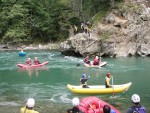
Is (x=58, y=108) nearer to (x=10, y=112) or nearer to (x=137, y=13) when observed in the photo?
(x=10, y=112)

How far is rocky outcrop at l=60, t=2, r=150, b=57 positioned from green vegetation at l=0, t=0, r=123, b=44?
29.8ft

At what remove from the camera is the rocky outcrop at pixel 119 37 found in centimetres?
3925

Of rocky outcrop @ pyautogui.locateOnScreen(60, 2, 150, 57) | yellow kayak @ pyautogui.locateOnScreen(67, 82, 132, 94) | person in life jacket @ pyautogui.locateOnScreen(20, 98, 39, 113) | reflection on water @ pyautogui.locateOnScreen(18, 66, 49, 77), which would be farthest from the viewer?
rocky outcrop @ pyautogui.locateOnScreen(60, 2, 150, 57)

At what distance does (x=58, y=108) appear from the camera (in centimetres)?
1656

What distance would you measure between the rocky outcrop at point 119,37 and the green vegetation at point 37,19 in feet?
29.8

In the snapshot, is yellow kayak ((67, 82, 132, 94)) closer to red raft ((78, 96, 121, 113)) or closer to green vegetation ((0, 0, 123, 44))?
red raft ((78, 96, 121, 113))

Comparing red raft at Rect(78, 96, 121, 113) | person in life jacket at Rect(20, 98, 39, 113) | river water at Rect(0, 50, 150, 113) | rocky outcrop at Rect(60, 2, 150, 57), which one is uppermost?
rocky outcrop at Rect(60, 2, 150, 57)

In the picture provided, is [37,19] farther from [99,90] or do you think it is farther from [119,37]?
[99,90]

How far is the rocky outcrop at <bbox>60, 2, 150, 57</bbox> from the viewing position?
39250mm

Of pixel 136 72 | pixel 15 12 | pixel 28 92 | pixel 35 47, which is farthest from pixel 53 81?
pixel 15 12

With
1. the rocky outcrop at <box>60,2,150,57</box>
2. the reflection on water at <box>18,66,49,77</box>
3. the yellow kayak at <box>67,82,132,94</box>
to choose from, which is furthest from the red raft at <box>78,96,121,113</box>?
the rocky outcrop at <box>60,2,150,57</box>

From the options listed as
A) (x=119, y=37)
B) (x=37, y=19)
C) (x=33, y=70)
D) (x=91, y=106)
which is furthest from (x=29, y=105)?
(x=37, y=19)

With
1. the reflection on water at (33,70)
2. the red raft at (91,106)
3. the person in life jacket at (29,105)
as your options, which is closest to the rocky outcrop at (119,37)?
the reflection on water at (33,70)

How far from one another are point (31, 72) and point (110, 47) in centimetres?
1318
